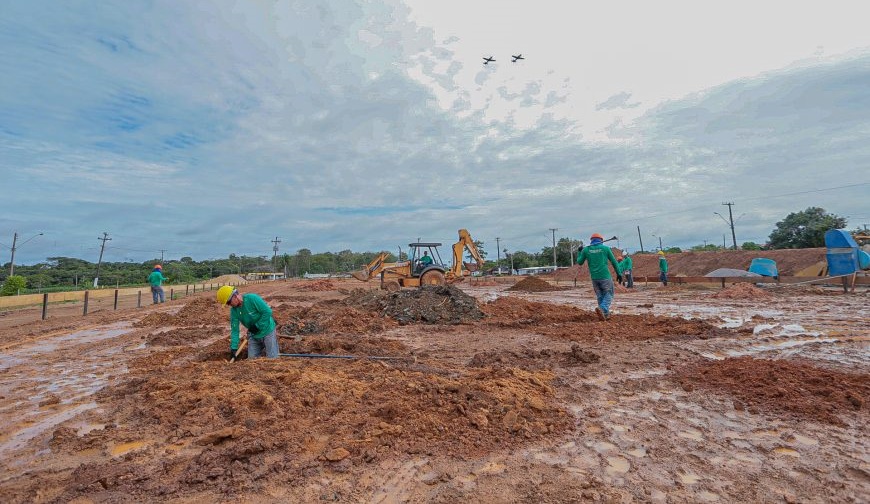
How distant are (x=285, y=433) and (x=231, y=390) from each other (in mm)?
1277

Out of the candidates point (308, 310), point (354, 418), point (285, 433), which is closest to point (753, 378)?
point (354, 418)

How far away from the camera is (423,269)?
2047 cm

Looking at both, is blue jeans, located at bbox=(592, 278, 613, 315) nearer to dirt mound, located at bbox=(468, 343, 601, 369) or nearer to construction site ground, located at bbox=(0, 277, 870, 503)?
construction site ground, located at bbox=(0, 277, 870, 503)

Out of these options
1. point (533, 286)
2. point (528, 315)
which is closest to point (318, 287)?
point (533, 286)

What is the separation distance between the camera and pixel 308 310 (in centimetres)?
1230

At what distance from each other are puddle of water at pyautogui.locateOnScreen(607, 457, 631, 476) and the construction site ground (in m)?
0.03

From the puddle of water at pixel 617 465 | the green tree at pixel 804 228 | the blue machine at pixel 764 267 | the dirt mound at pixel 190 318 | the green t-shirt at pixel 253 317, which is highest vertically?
the green tree at pixel 804 228

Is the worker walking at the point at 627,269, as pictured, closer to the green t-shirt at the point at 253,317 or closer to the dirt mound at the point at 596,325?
the dirt mound at the point at 596,325

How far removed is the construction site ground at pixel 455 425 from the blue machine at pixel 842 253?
14879mm

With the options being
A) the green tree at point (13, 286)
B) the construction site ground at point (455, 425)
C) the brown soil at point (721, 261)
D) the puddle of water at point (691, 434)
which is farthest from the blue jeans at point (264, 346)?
the green tree at point (13, 286)

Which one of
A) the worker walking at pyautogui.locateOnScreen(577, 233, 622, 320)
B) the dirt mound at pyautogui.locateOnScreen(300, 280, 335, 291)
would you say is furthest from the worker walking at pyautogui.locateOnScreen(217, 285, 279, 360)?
the dirt mound at pyautogui.locateOnScreen(300, 280, 335, 291)

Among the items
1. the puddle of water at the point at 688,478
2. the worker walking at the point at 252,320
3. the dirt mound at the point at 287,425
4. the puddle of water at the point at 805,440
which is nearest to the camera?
the puddle of water at the point at 688,478

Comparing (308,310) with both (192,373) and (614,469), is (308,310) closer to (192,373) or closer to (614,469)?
(192,373)

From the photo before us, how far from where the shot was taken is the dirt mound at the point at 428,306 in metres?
10.9
